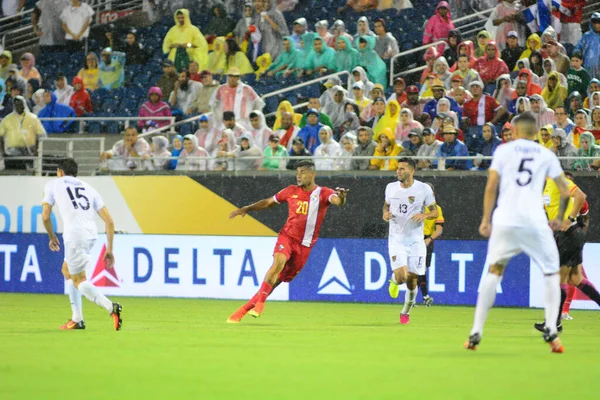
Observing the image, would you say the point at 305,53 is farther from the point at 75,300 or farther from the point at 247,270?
the point at 75,300

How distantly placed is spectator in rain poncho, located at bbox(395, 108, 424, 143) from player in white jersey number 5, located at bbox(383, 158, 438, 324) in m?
5.63

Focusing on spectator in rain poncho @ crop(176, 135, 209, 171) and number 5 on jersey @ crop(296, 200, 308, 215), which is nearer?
number 5 on jersey @ crop(296, 200, 308, 215)

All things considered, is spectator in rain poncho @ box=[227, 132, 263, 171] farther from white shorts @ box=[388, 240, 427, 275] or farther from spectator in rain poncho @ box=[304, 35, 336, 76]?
white shorts @ box=[388, 240, 427, 275]

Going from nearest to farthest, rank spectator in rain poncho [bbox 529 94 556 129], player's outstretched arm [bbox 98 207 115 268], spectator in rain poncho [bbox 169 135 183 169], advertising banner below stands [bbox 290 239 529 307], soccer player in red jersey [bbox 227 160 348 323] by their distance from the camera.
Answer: player's outstretched arm [bbox 98 207 115 268] < soccer player in red jersey [bbox 227 160 348 323] < advertising banner below stands [bbox 290 239 529 307] < spectator in rain poncho [bbox 529 94 556 129] < spectator in rain poncho [bbox 169 135 183 169]

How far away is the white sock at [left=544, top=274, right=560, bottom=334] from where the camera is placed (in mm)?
10086

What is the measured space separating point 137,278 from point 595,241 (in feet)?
27.3

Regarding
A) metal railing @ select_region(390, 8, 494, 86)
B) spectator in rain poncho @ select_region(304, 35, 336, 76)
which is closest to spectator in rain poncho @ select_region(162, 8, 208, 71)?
spectator in rain poncho @ select_region(304, 35, 336, 76)

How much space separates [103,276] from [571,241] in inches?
415

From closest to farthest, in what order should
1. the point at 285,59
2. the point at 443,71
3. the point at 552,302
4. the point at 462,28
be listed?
the point at 552,302 → the point at 443,71 → the point at 285,59 → the point at 462,28

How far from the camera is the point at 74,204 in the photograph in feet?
43.3

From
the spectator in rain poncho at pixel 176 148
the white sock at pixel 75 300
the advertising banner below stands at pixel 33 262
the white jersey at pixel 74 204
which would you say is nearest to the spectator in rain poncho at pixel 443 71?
the spectator in rain poncho at pixel 176 148

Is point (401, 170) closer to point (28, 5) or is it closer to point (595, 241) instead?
point (595, 241)

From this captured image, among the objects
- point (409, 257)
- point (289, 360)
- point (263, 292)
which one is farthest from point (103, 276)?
point (289, 360)

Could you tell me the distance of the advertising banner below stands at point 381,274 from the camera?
19.9 m
